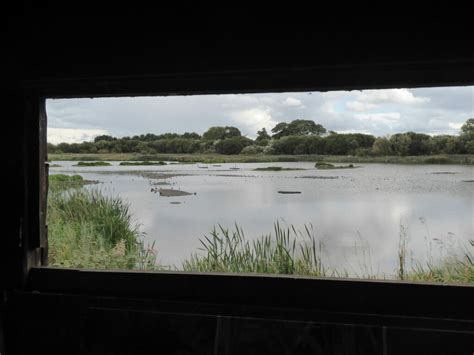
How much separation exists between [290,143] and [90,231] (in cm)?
165

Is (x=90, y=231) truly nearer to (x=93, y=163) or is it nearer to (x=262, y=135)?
(x=93, y=163)

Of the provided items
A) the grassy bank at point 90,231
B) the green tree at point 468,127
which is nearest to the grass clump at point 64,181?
the grassy bank at point 90,231

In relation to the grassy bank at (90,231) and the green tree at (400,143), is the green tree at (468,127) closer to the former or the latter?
the green tree at (400,143)

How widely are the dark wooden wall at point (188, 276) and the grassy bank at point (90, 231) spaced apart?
0.34 meters

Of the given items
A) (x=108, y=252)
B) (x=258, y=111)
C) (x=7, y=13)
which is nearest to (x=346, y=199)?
(x=258, y=111)

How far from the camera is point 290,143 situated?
2027mm

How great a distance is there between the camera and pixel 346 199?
1983mm

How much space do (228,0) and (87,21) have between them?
28.1 inches

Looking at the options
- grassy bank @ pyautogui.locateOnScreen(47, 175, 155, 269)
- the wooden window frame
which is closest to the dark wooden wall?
the wooden window frame

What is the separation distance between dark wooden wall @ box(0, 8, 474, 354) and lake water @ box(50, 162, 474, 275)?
0.81 feet

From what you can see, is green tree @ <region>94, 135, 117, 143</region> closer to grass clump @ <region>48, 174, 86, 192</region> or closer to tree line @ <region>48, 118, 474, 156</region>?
tree line @ <region>48, 118, 474, 156</region>

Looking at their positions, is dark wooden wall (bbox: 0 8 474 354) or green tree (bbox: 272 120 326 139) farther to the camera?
green tree (bbox: 272 120 326 139)

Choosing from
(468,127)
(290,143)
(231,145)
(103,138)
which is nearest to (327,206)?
(290,143)

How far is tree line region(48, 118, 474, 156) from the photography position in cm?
192
